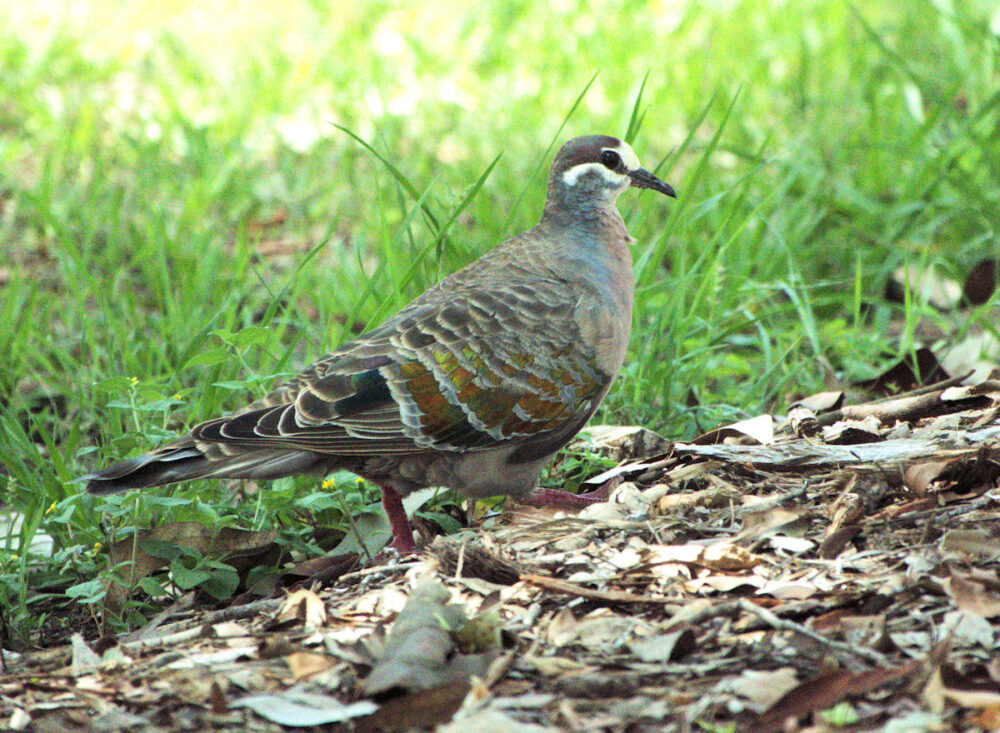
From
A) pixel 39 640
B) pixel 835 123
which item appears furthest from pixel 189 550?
pixel 835 123

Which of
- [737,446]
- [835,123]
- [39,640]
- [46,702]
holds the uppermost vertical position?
[835,123]

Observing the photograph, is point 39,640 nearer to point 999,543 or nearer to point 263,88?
point 999,543

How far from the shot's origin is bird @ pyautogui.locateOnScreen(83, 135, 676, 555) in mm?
3373

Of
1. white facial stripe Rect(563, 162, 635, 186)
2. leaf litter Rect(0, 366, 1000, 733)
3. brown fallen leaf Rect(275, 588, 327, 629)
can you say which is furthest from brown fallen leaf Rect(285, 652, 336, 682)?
white facial stripe Rect(563, 162, 635, 186)

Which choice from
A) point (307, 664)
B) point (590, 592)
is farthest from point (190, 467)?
point (590, 592)

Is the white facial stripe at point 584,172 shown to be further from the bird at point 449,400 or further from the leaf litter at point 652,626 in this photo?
the leaf litter at point 652,626

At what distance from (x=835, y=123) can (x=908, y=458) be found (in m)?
4.17

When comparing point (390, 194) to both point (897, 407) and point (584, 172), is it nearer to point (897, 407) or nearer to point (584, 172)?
point (584, 172)

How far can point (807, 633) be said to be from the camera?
7.63 feet

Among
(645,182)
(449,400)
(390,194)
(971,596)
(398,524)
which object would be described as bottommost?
(398,524)

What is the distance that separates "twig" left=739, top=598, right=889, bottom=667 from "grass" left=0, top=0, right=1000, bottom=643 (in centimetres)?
155

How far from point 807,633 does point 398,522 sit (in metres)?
1.50

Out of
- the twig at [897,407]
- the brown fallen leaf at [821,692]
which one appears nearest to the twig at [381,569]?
the brown fallen leaf at [821,692]

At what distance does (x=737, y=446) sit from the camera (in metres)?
3.38
